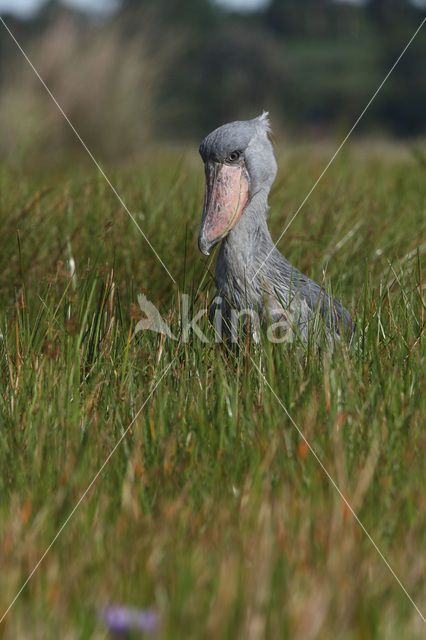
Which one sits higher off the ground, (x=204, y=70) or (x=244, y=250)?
(x=204, y=70)

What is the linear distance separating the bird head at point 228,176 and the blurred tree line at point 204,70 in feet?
10.8

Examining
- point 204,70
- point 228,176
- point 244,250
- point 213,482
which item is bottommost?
point 213,482

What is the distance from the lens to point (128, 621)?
1.33 metres

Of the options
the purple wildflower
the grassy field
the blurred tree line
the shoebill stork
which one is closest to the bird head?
the shoebill stork

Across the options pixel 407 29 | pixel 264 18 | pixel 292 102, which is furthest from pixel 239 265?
pixel 264 18

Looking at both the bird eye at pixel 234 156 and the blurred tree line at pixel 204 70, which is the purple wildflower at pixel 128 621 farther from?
the blurred tree line at pixel 204 70

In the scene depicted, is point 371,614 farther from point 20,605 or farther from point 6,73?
point 6,73

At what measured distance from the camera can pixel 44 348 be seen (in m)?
2.86

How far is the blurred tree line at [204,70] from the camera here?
10.7 metres

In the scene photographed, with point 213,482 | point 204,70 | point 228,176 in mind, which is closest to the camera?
point 213,482

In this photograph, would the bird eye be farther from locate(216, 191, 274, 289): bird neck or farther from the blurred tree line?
the blurred tree line

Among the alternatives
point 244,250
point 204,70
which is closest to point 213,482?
point 244,250

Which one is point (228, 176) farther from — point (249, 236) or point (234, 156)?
point (249, 236)

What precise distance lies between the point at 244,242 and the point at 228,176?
0.80 ft
